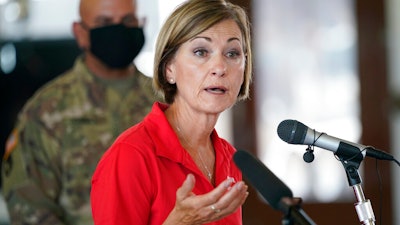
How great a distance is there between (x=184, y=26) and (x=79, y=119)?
66.4 inches

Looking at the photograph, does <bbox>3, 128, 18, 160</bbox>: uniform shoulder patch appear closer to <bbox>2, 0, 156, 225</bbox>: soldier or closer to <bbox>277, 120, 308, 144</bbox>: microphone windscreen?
<bbox>2, 0, 156, 225</bbox>: soldier

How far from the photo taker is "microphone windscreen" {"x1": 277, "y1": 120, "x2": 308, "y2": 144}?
194cm

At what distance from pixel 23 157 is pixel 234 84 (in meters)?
1.81

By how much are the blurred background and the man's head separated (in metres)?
0.91

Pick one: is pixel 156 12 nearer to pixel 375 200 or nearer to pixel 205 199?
pixel 375 200

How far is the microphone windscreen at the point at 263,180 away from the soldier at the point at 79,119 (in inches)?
85.4

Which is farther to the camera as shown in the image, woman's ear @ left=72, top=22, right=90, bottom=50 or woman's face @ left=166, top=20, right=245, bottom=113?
woman's ear @ left=72, top=22, right=90, bottom=50

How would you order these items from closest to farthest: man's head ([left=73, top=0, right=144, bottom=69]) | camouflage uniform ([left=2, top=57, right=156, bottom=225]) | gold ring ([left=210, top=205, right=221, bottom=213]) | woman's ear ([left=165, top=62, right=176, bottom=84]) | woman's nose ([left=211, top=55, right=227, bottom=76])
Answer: gold ring ([left=210, top=205, right=221, bottom=213]) → woman's nose ([left=211, top=55, right=227, bottom=76]) → woman's ear ([left=165, top=62, right=176, bottom=84]) → camouflage uniform ([left=2, top=57, right=156, bottom=225]) → man's head ([left=73, top=0, right=144, bottom=69])

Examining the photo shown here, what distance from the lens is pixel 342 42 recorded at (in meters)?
4.85

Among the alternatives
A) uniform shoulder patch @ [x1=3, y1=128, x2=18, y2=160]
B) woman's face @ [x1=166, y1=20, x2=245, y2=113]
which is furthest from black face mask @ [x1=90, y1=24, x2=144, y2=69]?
woman's face @ [x1=166, y1=20, x2=245, y2=113]

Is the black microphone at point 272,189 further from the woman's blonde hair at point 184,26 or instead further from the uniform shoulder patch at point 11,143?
the uniform shoulder patch at point 11,143

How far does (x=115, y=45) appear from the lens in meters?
3.89

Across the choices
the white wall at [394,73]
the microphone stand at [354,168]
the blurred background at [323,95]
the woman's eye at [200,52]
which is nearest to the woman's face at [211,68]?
the woman's eye at [200,52]

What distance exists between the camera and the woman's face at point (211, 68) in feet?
7.30
